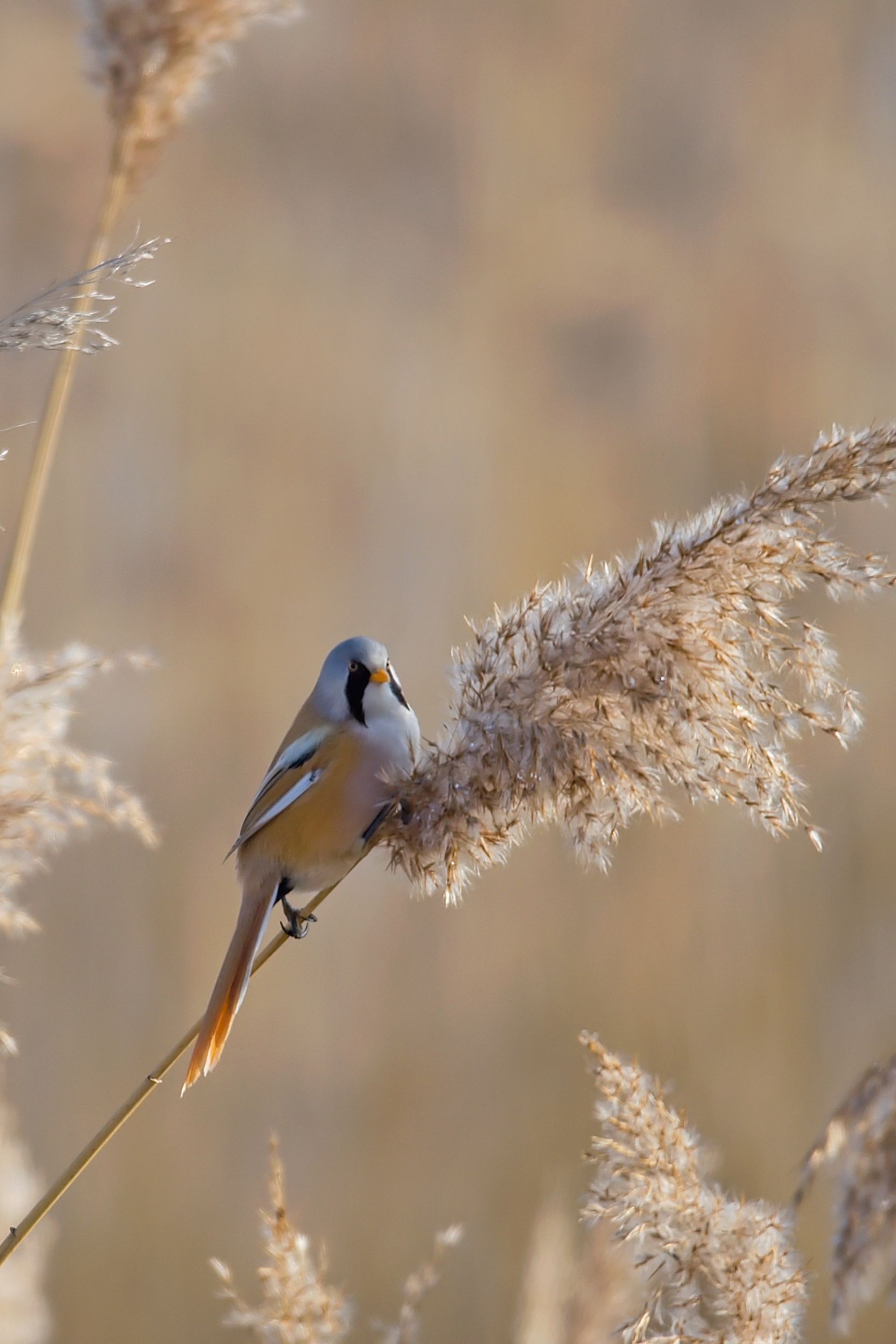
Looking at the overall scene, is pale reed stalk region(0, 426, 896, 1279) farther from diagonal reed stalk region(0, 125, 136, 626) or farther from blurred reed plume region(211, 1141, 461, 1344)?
diagonal reed stalk region(0, 125, 136, 626)

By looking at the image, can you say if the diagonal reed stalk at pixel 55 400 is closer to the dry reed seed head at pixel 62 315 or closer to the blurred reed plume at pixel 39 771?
the blurred reed plume at pixel 39 771

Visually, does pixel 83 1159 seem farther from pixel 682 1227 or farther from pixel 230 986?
pixel 682 1227

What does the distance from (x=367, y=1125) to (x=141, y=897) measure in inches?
35.1

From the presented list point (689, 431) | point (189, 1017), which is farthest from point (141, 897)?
point (689, 431)

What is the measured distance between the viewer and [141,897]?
327cm

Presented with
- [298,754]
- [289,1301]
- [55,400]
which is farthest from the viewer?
[298,754]

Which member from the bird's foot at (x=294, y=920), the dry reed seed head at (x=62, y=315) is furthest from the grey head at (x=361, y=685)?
the dry reed seed head at (x=62, y=315)

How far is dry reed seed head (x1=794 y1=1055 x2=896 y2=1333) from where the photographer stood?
3.02 feet

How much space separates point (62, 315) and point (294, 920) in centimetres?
84

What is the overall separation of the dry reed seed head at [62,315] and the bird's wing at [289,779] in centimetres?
74

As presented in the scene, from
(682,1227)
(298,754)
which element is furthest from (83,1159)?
(298,754)

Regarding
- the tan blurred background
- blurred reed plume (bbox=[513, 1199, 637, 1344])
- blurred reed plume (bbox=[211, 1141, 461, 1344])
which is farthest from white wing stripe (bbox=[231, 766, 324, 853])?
the tan blurred background

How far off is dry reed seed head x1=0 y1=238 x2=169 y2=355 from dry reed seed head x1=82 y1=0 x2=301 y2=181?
25.0 inches

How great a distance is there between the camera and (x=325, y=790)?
151 centimetres
